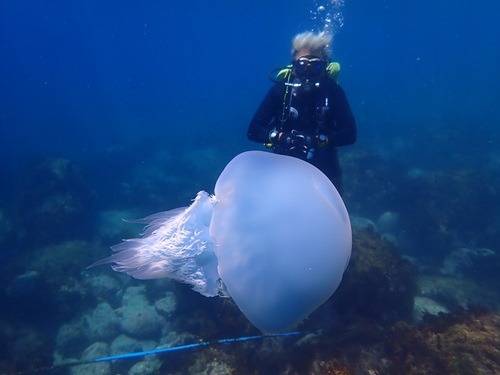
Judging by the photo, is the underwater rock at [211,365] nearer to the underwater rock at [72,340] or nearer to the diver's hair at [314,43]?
the diver's hair at [314,43]

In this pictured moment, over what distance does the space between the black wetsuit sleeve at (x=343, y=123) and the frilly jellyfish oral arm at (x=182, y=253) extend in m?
1.96

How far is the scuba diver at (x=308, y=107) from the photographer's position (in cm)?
413

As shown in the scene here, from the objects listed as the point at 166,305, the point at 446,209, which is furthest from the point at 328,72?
the point at 446,209

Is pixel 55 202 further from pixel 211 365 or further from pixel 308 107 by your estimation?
pixel 308 107

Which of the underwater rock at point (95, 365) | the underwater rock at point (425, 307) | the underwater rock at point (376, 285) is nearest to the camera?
the underwater rock at point (376, 285)

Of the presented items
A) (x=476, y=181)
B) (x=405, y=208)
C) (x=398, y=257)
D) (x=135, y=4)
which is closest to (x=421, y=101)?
(x=476, y=181)

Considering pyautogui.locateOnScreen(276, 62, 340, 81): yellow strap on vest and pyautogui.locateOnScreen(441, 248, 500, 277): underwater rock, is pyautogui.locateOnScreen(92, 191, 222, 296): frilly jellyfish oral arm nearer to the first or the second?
pyautogui.locateOnScreen(276, 62, 340, 81): yellow strap on vest

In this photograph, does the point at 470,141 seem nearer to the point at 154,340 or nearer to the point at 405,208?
the point at 405,208

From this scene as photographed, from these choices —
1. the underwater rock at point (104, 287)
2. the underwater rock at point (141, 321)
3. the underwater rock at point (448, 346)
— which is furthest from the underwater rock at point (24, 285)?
the underwater rock at point (448, 346)

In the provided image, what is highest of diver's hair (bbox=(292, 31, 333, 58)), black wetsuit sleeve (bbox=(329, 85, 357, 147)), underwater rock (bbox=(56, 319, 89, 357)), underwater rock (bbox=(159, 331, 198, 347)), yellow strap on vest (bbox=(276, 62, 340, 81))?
diver's hair (bbox=(292, 31, 333, 58))

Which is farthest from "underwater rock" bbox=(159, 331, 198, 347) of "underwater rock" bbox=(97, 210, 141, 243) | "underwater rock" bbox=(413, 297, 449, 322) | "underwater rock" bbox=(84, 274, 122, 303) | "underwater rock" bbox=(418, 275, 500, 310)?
"underwater rock" bbox=(97, 210, 141, 243)

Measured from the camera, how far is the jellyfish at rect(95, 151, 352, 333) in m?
2.49

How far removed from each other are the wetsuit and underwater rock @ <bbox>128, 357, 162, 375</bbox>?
11.2 feet

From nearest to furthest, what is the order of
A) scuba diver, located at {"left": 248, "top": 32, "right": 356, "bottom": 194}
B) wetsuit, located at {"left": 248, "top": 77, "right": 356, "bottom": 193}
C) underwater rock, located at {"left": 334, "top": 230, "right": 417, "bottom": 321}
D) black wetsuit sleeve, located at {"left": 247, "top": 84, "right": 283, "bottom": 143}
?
scuba diver, located at {"left": 248, "top": 32, "right": 356, "bottom": 194} → wetsuit, located at {"left": 248, "top": 77, "right": 356, "bottom": 193} → black wetsuit sleeve, located at {"left": 247, "top": 84, "right": 283, "bottom": 143} → underwater rock, located at {"left": 334, "top": 230, "right": 417, "bottom": 321}
